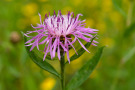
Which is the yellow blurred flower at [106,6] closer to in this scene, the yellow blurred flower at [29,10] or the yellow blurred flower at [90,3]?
the yellow blurred flower at [90,3]

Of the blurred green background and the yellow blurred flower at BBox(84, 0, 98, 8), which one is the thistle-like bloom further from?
the yellow blurred flower at BBox(84, 0, 98, 8)

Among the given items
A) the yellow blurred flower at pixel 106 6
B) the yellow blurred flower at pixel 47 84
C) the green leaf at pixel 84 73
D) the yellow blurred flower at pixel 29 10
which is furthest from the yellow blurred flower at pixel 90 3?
the green leaf at pixel 84 73

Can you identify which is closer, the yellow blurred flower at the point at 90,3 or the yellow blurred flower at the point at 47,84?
the yellow blurred flower at the point at 47,84

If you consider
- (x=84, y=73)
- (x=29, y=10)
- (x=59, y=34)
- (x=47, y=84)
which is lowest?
(x=47, y=84)

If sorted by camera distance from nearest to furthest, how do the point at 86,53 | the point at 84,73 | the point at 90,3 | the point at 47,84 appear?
1. the point at 84,73
2. the point at 47,84
3. the point at 86,53
4. the point at 90,3

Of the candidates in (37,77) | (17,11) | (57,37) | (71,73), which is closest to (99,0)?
(17,11)

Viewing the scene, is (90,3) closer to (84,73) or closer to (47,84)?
(47,84)

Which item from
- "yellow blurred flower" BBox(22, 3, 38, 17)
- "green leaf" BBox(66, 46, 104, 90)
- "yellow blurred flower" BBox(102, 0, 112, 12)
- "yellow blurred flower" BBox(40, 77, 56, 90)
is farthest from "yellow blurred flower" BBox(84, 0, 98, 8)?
"green leaf" BBox(66, 46, 104, 90)

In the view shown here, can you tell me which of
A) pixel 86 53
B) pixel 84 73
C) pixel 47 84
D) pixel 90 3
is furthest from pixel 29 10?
pixel 84 73
